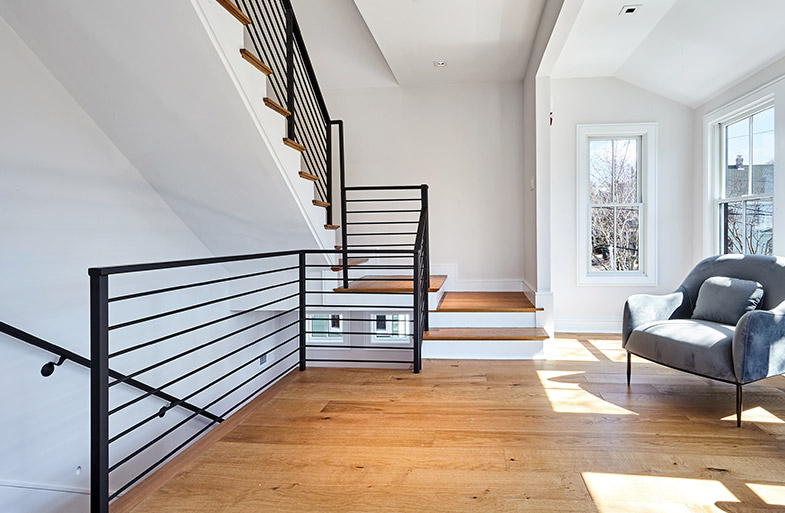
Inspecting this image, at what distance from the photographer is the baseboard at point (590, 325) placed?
16.2 ft

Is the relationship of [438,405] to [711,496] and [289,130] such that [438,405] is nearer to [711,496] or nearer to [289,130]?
[711,496]

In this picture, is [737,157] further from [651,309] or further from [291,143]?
[291,143]

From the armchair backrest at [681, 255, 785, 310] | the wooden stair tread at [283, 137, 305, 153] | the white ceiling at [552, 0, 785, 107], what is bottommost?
the armchair backrest at [681, 255, 785, 310]

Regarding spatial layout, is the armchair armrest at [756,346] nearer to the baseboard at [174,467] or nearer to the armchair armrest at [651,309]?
the armchair armrest at [651,309]

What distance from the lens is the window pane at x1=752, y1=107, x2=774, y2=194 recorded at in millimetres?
3658

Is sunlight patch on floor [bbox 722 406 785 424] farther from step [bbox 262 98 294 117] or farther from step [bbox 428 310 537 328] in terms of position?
step [bbox 262 98 294 117]

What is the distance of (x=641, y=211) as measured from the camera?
4891 millimetres

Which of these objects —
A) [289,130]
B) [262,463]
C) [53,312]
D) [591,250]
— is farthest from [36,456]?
[591,250]

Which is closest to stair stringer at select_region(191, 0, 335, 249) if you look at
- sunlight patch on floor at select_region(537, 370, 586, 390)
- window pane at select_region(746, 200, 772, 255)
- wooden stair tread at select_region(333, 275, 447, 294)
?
wooden stair tread at select_region(333, 275, 447, 294)

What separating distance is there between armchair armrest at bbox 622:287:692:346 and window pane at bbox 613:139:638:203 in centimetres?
183

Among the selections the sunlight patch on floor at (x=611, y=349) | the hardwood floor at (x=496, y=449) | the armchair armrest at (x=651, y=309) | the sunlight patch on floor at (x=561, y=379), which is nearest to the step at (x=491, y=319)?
the sunlight patch on floor at (x=611, y=349)

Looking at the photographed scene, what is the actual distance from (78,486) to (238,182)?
81.1 inches

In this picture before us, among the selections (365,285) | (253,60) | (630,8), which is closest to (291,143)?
(253,60)

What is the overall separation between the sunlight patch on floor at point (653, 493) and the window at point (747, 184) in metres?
2.65
